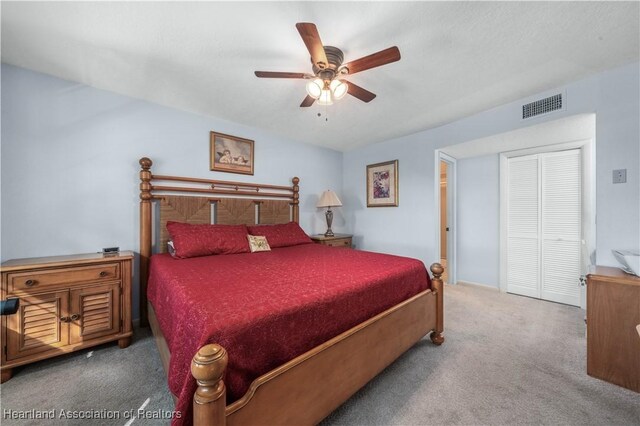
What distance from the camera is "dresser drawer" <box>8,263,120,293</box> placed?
1697 mm

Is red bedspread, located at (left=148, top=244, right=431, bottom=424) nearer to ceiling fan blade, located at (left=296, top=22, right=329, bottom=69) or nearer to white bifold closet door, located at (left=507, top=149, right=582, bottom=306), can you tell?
ceiling fan blade, located at (left=296, top=22, right=329, bottom=69)

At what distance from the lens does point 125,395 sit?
1.53 metres

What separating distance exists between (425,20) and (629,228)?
230 centimetres

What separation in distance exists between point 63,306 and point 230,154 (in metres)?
2.19

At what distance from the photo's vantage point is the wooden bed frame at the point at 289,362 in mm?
800

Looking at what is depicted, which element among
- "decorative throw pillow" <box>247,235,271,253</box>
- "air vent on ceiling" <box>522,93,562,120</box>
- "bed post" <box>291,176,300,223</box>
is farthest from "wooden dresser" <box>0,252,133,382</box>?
"air vent on ceiling" <box>522,93,562,120</box>

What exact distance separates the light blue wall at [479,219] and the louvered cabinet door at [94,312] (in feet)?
14.8

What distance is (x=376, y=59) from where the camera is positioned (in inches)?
60.4

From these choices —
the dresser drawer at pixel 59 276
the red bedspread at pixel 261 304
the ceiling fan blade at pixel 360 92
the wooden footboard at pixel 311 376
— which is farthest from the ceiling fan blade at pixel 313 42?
the dresser drawer at pixel 59 276

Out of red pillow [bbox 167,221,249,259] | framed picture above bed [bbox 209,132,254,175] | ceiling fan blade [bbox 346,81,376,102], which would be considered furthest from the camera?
framed picture above bed [bbox 209,132,254,175]

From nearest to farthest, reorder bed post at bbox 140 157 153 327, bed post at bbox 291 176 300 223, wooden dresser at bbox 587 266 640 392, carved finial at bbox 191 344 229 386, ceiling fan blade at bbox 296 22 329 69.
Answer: carved finial at bbox 191 344 229 386 → ceiling fan blade at bbox 296 22 329 69 → wooden dresser at bbox 587 266 640 392 → bed post at bbox 140 157 153 327 → bed post at bbox 291 176 300 223

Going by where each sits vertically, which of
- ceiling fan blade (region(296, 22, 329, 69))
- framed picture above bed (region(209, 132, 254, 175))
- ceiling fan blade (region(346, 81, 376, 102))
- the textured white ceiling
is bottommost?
framed picture above bed (region(209, 132, 254, 175))

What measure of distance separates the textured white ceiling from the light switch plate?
0.88m

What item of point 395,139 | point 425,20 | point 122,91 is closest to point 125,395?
point 122,91
